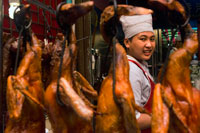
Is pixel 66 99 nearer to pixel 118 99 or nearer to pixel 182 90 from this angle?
pixel 118 99

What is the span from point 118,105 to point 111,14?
0.40 m

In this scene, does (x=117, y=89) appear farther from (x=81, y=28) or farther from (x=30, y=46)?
(x=81, y=28)

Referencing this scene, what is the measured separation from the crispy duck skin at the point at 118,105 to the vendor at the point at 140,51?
686 mm

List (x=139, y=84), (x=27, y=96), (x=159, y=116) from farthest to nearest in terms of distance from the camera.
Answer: (x=139, y=84)
(x=27, y=96)
(x=159, y=116)

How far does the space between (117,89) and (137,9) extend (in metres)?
0.35

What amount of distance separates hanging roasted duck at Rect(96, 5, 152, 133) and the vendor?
688 mm

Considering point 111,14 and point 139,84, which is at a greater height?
point 111,14

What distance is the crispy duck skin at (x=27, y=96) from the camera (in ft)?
4.59

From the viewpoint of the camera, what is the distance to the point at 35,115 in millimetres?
1494

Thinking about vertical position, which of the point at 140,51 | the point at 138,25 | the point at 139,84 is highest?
the point at 138,25

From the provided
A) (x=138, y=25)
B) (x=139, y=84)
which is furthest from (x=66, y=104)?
(x=138, y=25)

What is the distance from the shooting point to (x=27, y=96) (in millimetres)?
1408

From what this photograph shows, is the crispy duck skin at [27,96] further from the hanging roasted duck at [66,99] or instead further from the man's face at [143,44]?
the man's face at [143,44]

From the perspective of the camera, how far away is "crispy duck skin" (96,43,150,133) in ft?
3.60
